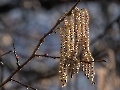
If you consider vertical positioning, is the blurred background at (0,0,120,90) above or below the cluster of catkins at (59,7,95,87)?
above

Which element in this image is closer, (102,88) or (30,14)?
(102,88)

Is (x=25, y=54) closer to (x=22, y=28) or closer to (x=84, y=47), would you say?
(x=22, y=28)

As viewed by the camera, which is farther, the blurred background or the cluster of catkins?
the blurred background

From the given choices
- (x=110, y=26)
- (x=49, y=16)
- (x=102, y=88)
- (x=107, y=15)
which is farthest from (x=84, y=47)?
(x=49, y=16)

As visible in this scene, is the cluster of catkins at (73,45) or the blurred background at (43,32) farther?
the blurred background at (43,32)

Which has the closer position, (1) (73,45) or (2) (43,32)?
(1) (73,45)

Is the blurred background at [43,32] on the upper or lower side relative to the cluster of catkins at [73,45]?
upper

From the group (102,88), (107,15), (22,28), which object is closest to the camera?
(102,88)

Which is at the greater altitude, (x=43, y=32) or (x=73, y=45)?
(x=43, y=32)
